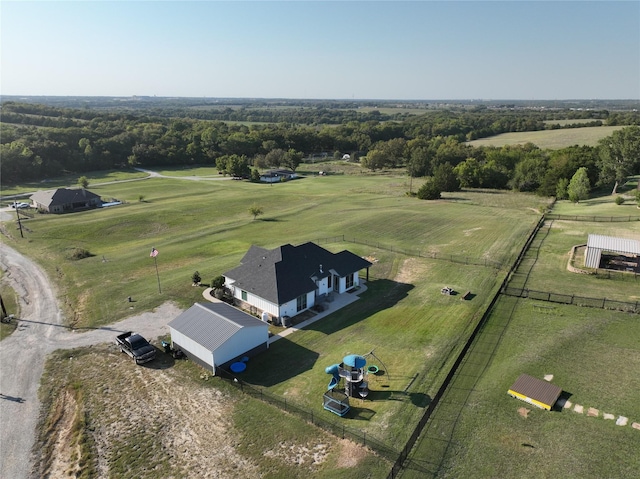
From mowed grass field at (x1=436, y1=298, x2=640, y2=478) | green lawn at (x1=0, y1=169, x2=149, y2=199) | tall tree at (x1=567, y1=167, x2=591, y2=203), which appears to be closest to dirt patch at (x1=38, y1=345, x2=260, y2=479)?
mowed grass field at (x1=436, y1=298, x2=640, y2=478)

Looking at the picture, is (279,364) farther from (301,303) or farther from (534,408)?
(534,408)

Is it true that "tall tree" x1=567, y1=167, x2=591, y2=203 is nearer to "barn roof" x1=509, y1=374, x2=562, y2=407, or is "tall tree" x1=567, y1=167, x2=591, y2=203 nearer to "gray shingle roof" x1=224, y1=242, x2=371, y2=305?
"gray shingle roof" x1=224, y1=242, x2=371, y2=305

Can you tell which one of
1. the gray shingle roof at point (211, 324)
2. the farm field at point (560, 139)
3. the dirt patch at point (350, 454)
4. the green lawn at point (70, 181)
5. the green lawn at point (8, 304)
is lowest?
the green lawn at point (8, 304)

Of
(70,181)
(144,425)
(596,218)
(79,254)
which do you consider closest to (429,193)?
(596,218)

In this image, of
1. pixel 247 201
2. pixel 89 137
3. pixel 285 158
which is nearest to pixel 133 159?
pixel 89 137

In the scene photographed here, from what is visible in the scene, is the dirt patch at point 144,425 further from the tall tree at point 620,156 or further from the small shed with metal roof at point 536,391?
the tall tree at point 620,156

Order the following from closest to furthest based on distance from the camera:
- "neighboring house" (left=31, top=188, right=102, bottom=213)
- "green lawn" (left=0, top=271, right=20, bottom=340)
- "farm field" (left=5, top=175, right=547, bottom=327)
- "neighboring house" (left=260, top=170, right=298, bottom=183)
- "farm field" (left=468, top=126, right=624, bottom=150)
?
"green lawn" (left=0, top=271, right=20, bottom=340) → "farm field" (left=5, top=175, right=547, bottom=327) → "neighboring house" (left=31, top=188, right=102, bottom=213) → "neighboring house" (left=260, top=170, right=298, bottom=183) → "farm field" (left=468, top=126, right=624, bottom=150)

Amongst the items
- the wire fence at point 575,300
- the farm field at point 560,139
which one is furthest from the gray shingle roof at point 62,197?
the farm field at point 560,139
